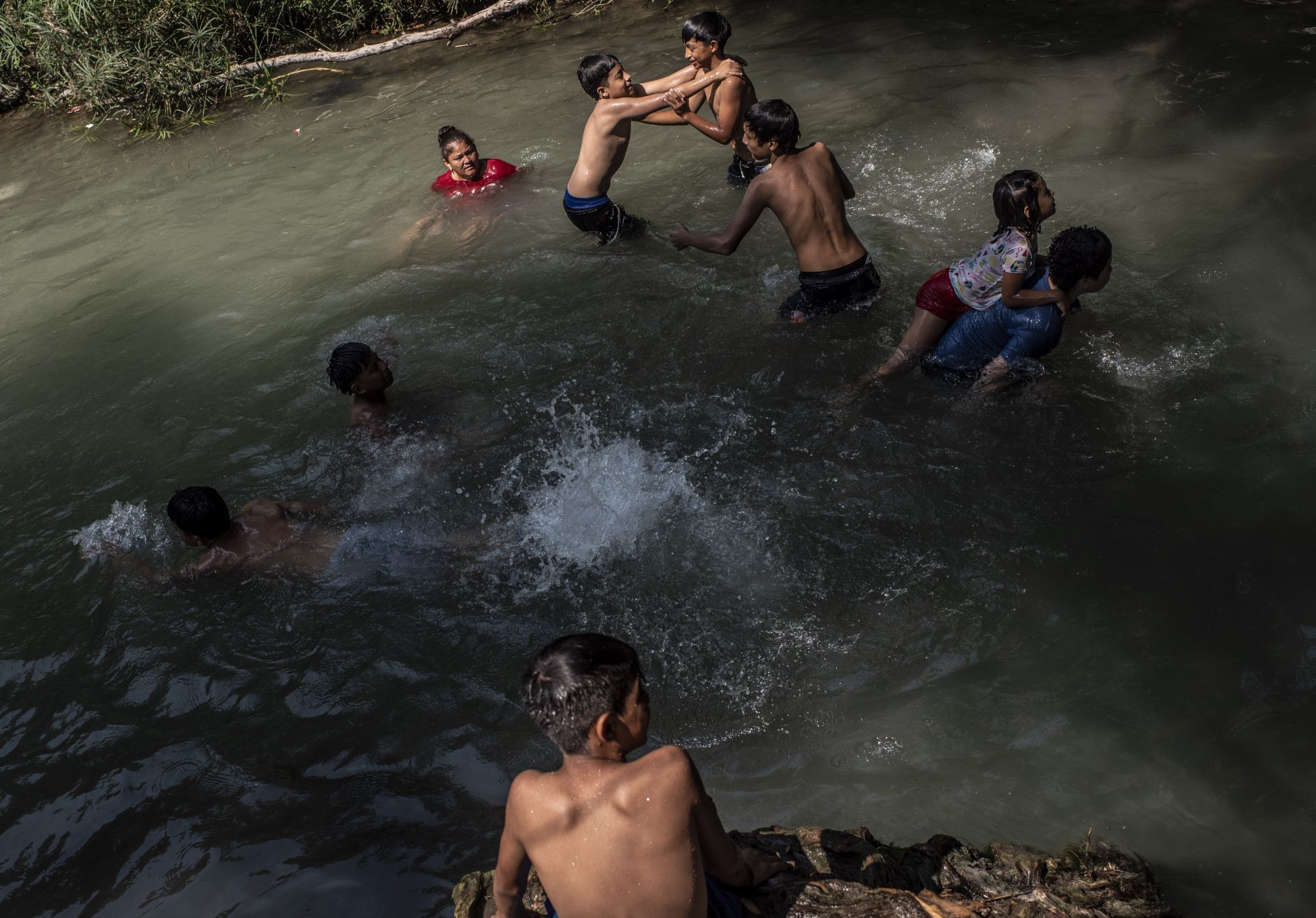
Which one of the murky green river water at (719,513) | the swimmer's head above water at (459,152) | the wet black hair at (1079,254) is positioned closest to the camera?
the murky green river water at (719,513)

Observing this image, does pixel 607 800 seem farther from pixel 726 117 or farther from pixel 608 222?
pixel 726 117

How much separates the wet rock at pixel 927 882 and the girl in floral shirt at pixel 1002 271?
248cm

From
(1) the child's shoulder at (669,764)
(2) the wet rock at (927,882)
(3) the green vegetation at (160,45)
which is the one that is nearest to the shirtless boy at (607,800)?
(1) the child's shoulder at (669,764)

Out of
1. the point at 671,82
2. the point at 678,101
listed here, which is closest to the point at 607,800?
the point at 678,101

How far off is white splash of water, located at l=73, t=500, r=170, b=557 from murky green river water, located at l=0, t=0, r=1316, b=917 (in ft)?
0.13

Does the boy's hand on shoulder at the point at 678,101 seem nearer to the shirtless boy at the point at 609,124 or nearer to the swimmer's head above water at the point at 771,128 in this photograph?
the shirtless boy at the point at 609,124

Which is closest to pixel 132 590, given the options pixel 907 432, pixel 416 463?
pixel 416 463

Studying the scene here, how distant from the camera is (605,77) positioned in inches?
258

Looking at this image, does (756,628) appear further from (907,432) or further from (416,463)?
(416,463)

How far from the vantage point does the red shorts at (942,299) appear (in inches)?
193

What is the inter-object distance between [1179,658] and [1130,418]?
148cm

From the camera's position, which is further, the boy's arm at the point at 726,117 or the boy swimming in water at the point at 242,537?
the boy's arm at the point at 726,117

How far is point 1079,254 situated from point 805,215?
148cm

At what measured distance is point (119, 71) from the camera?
1085 cm
